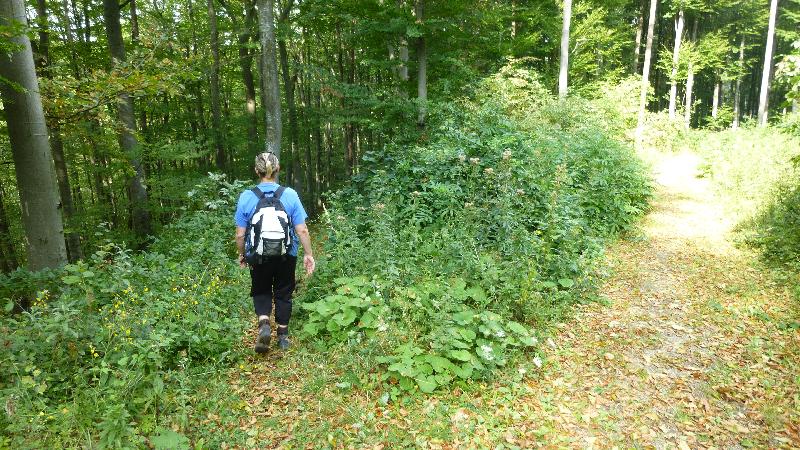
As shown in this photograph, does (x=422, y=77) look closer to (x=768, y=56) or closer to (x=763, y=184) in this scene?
(x=763, y=184)

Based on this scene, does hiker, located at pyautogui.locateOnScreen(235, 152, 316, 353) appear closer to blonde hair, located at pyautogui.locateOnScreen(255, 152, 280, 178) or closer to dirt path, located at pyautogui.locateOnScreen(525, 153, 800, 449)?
blonde hair, located at pyautogui.locateOnScreen(255, 152, 280, 178)

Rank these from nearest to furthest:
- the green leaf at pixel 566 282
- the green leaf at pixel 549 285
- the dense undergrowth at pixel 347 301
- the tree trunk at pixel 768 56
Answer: the dense undergrowth at pixel 347 301 < the green leaf at pixel 549 285 < the green leaf at pixel 566 282 < the tree trunk at pixel 768 56

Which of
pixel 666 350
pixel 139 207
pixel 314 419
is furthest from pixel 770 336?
pixel 139 207

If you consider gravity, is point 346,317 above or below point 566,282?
above

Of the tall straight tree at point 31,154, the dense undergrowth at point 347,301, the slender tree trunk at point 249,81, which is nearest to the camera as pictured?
the dense undergrowth at point 347,301

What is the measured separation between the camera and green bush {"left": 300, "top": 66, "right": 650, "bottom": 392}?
14.4 ft

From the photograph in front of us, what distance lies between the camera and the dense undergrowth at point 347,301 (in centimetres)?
345

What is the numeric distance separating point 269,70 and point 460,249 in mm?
6883

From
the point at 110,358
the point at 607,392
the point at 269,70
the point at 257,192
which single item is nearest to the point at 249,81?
the point at 269,70

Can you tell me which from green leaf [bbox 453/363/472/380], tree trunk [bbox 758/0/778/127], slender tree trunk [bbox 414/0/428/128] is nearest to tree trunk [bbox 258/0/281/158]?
slender tree trunk [bbox 414/0/428/128]

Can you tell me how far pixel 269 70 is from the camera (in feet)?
32.2

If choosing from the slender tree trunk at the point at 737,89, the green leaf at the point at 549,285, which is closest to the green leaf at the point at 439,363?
the green leaf at the point at 549,285

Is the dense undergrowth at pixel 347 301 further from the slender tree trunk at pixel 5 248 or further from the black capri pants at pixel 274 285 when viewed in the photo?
the slender tree trunk at pixel 5 248

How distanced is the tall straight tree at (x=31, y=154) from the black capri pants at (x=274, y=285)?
9.84 ft
